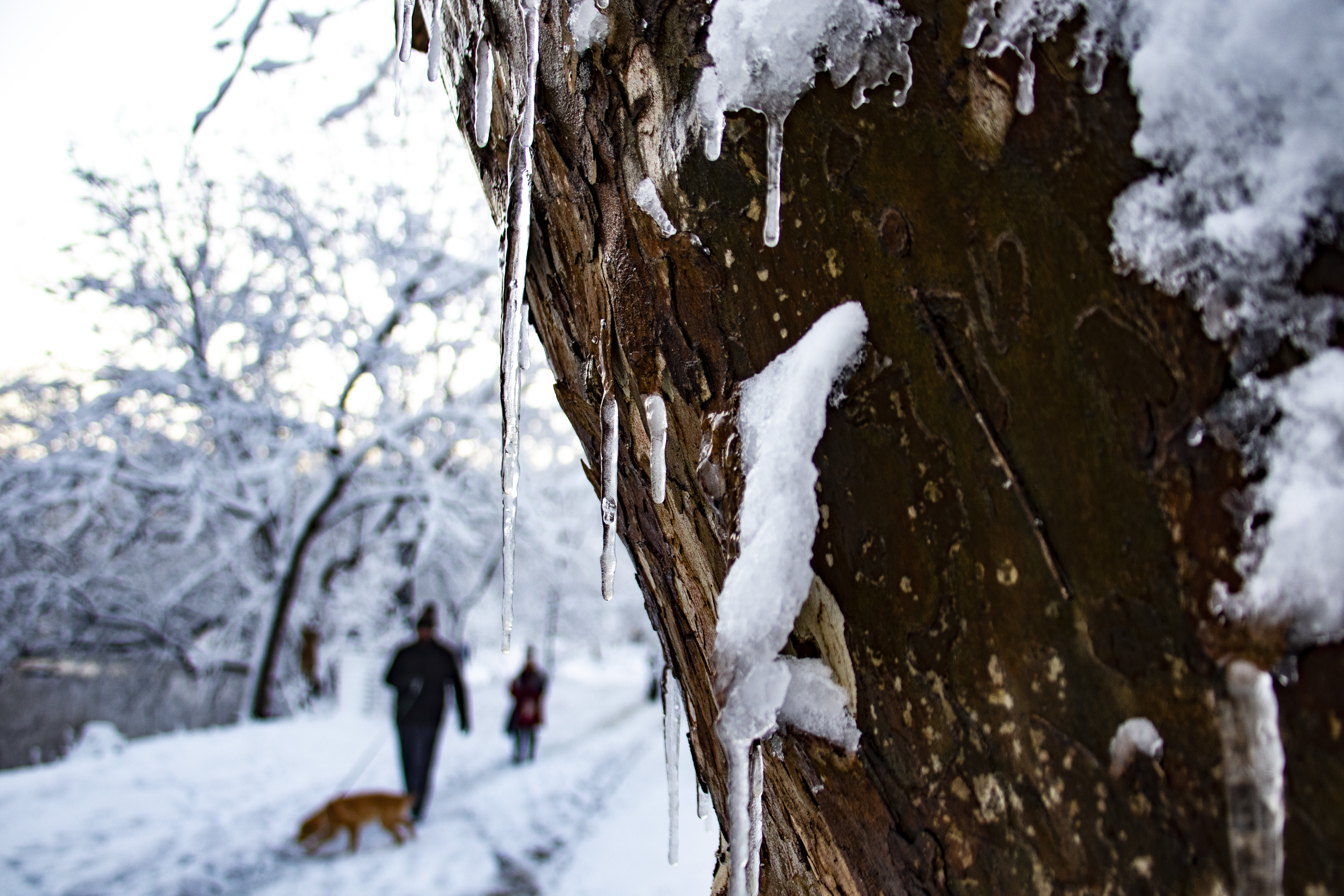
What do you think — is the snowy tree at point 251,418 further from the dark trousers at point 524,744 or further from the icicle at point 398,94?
the icicle at point 398,94

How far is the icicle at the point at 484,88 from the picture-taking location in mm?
862

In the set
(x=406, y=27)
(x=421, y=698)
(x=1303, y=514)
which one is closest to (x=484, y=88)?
(x=406, y=27)

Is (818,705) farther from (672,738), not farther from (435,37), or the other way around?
(435,37)

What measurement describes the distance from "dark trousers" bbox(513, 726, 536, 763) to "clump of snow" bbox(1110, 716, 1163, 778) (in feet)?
29.3

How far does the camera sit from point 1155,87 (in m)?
0.47

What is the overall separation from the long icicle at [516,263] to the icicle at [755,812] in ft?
1.80

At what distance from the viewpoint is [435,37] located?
3.37 ft

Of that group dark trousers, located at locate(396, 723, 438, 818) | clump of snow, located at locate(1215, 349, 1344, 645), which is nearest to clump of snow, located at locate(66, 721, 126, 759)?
dark trousers, located at locate(396, 723, 438, 818)

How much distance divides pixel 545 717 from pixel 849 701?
13544 mm

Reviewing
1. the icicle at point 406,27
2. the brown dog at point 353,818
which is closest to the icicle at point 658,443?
the icicle at point 406,27

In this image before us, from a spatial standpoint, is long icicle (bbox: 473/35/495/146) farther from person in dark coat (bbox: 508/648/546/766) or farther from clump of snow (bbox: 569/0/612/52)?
person in dark coat (bbox: 508/648/546/766)

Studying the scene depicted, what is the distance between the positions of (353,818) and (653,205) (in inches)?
224

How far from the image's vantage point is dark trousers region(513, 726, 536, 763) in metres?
8.70

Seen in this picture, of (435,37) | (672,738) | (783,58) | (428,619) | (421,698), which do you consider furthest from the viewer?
(428,619)
